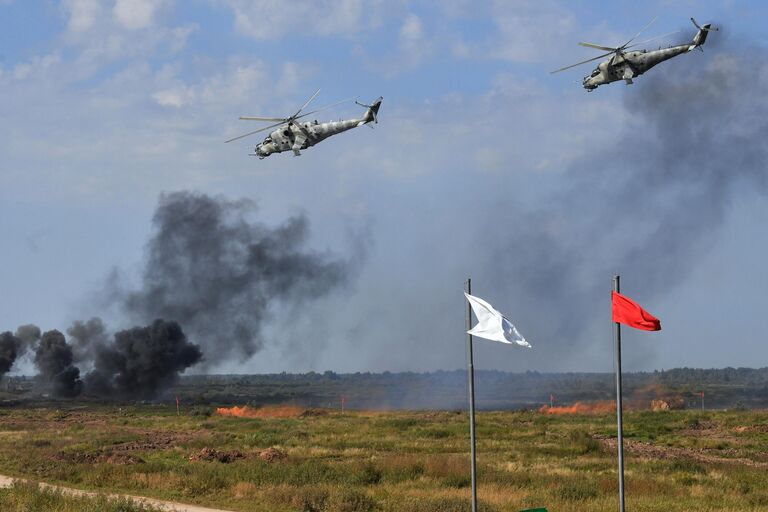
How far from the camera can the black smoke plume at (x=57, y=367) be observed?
5390 inches

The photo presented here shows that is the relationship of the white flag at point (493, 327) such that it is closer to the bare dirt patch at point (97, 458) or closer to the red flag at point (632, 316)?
the red flag at point (632, 316)

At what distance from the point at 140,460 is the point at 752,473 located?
86.4ft

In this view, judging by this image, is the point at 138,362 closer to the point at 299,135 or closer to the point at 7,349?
the point at 7,349

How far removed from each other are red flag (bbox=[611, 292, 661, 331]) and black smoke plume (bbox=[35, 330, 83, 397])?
406 feet

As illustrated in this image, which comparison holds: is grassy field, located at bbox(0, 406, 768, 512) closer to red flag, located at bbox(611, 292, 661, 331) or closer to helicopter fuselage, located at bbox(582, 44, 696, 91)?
red flag, located at bbox(611, 292, 661, 331)

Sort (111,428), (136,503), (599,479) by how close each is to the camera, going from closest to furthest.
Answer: (136,503), (599,479), (111,428)

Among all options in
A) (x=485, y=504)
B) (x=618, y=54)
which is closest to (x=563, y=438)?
(x=618, y=54)

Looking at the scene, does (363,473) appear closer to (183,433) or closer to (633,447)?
(633,447)

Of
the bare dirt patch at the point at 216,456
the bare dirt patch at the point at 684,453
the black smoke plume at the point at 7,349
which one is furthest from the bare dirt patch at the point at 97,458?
the black smoke plume at the point at 7,349

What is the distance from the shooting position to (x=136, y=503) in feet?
101

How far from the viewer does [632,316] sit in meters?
23.3

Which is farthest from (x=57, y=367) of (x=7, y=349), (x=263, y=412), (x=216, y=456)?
(x=216, y=456)

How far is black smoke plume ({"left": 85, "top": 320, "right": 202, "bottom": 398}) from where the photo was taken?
136 m

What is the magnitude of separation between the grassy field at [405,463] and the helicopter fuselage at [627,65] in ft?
63.6
